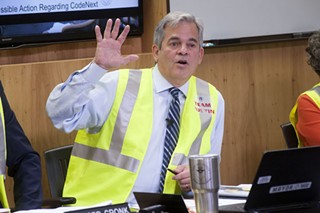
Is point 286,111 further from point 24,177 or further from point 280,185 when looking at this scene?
point 280,185

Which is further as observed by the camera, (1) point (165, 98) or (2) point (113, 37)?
(1) point (165, 98)

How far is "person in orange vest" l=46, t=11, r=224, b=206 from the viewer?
11.8 feet

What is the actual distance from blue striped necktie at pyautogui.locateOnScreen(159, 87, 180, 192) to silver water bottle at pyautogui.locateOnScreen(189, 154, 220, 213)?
1308 mm

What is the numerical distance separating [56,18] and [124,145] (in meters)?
1.23

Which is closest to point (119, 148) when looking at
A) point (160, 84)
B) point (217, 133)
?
point (160, 84)

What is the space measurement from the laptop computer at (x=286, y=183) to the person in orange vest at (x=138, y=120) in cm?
111

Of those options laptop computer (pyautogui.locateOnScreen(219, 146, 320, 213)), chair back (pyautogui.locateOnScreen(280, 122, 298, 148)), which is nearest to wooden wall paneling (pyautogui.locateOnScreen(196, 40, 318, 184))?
chair back (pyautogui.locateOnScreen(280, 122, 298, 148))

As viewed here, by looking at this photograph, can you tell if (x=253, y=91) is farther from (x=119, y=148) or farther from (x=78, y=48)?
(x=119, y=148)

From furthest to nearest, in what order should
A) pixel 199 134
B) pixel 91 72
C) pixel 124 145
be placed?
pixel 199 134 → pixel 124 145 → pixel 91 72

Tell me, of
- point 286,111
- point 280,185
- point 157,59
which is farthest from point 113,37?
point 286,111

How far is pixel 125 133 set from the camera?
3762 mm

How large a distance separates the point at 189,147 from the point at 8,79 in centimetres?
123

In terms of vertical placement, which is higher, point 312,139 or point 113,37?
point 113,37

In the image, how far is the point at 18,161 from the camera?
142 inches
